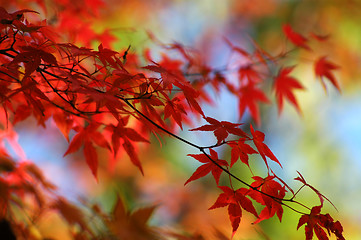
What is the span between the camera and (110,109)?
0.69 m

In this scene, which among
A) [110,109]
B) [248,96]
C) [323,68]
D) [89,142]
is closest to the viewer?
[110,109]

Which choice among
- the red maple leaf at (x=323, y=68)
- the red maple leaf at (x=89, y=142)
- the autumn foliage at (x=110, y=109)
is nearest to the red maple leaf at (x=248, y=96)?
the autumn foliage at (x=110, y=109)

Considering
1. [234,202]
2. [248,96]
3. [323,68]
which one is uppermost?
[323,68]

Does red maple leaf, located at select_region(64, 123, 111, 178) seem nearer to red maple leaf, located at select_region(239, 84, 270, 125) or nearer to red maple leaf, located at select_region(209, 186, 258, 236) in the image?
red maple leaf, located at select_region(209, 186, 258, 236)

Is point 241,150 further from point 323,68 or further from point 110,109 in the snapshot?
point 323,68

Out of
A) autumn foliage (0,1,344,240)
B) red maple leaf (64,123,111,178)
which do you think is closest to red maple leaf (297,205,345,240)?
autumn foliage (0,1,344,240)

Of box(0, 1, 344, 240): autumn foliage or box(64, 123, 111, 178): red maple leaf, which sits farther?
box(64, 123, 111, 178): red maple leaf

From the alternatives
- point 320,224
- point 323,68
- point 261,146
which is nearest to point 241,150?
point 261,146

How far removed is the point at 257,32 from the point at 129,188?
278 centimetres

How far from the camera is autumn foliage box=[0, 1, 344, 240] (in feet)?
2.26

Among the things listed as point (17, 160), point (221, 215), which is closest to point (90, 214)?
point (17, 160)

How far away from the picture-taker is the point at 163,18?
14.3ft

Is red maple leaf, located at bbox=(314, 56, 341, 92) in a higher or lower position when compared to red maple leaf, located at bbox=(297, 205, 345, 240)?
higher

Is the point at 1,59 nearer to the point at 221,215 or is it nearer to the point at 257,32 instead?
the point at 221,215
